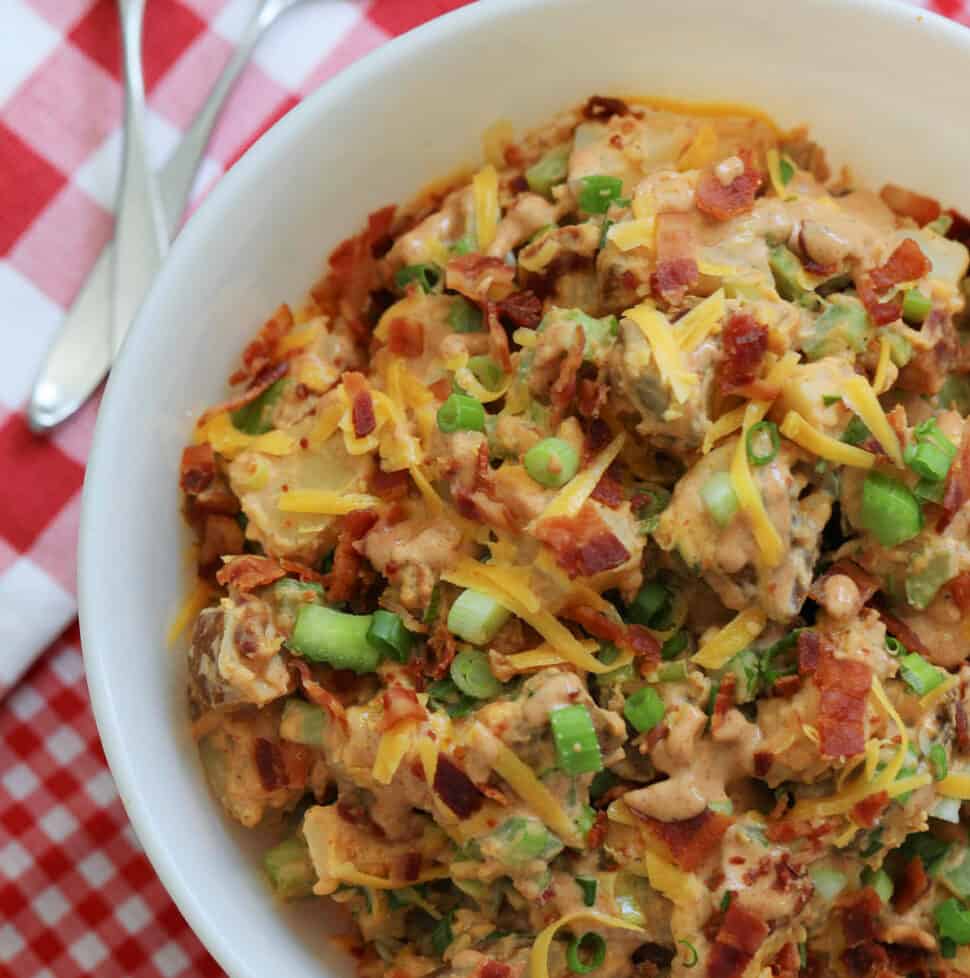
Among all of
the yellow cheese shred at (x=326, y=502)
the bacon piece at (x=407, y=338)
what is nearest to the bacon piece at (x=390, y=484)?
the yellow cheese shred at (x=326, y=502)

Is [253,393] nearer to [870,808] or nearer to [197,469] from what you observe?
[197,469]

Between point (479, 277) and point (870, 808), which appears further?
point (479, 277)

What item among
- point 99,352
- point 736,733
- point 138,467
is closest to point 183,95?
point 99,352

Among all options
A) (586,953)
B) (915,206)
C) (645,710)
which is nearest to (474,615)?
(645,710)

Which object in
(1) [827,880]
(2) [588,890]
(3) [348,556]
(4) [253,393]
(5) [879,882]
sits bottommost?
(5) [879,882]

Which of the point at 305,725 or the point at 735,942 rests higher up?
the point at 305,725

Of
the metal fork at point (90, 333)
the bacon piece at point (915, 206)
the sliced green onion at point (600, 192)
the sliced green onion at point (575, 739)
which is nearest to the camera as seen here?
the sliced green onion at point (575, 739)

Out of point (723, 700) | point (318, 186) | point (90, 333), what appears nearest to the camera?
point (723, 700)

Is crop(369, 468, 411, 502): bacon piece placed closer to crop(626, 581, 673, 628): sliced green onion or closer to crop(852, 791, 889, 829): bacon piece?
crop(626, 581, 673, 628): sliced green onion

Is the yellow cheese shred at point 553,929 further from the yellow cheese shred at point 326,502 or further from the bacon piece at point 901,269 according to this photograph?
the bacon piece at point 901,269
